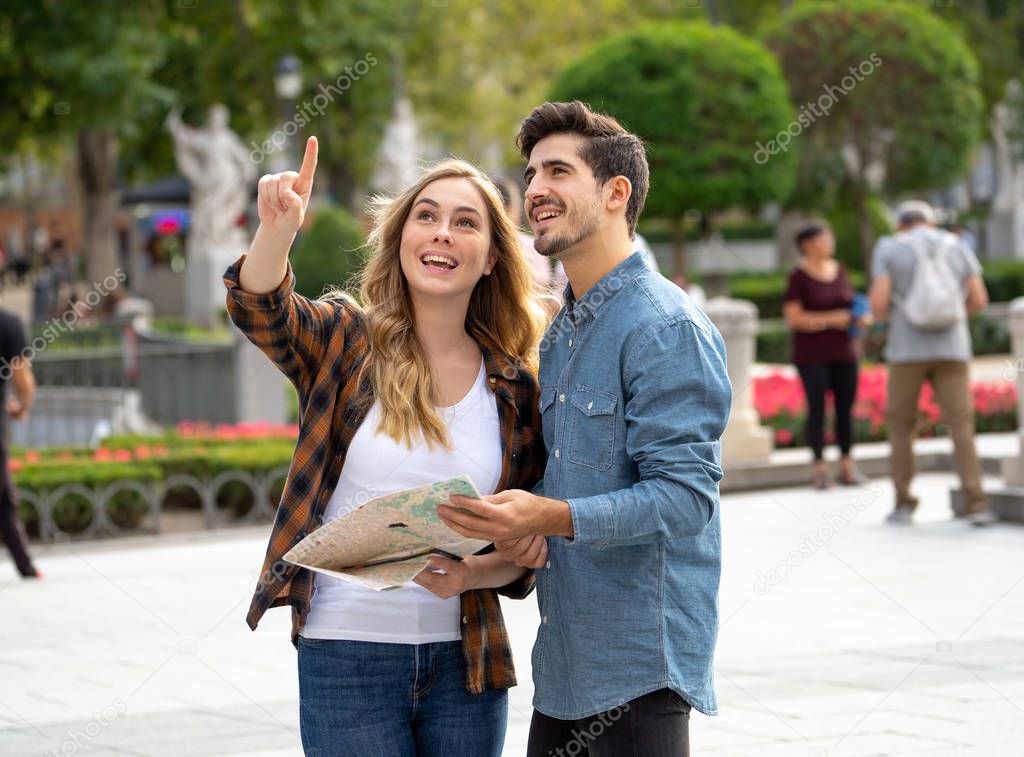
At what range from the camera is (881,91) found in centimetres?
2489

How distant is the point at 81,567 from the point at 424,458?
6760mm

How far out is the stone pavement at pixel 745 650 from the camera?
200 inches

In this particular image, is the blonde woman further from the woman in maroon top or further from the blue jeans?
the woman in maroon top

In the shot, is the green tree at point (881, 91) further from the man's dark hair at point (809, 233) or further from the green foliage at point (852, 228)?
the man's dark hair at point (809, 233)

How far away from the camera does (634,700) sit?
2.75 meters

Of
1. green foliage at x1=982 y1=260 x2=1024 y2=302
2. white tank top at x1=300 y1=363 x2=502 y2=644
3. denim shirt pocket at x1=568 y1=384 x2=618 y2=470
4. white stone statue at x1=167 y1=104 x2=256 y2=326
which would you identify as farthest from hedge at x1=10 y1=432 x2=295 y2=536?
green foliage at x1=982 y1=260 x2=1024 y2=302

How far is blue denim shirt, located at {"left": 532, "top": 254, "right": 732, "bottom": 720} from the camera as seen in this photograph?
266 centimetres

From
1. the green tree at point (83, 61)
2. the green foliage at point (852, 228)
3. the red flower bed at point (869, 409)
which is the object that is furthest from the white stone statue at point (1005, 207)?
the red flower bed at point (869, 409)

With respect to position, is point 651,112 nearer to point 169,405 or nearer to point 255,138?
point 169,405

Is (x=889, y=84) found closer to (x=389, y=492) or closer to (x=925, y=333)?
(x=925, y=333)

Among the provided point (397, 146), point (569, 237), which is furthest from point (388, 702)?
point (397, 146)

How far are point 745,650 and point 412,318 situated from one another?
352 cm

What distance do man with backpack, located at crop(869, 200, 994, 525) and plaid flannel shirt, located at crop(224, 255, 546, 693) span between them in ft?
21.4

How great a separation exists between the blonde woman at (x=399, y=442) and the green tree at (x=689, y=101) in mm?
16982
